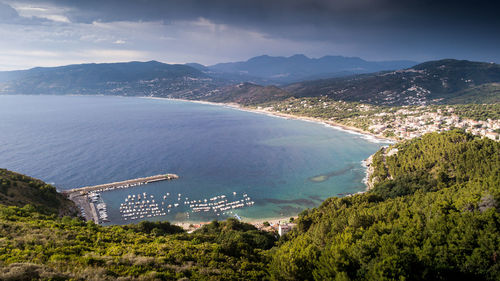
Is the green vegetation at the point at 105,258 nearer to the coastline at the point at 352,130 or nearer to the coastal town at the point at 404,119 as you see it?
the coastline at the point at 352,130

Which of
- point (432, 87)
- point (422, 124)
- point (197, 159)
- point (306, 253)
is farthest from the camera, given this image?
point (432, 87)

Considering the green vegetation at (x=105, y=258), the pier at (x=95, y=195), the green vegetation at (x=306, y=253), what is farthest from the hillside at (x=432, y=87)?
the green vegetation at (x=105, y=258)

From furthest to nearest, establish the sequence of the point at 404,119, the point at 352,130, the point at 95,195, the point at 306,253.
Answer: the point at 352,130, the point at 404,119, the point at 95,195, the point at 306,253

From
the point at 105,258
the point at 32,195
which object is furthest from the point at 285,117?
the point at 105,258

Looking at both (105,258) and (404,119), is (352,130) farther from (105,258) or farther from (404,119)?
(105,258)

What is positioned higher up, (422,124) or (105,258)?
(422,124)

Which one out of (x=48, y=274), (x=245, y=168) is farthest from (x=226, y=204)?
(x=48, y=274)
